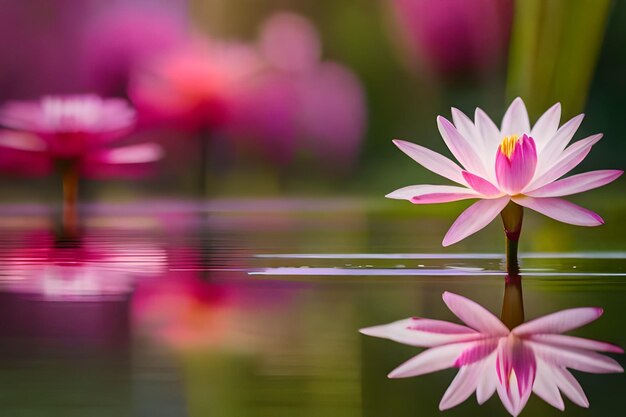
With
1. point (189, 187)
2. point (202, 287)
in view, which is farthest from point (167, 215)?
point (202, 287)

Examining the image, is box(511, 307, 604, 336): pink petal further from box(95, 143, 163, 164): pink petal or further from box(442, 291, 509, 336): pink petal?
box(95, 143, 163, 164): pink petal

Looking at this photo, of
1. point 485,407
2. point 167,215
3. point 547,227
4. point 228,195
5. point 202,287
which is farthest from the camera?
point 228,195

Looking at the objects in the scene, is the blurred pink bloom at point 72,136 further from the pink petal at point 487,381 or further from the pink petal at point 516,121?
the pink petal at point 487,381

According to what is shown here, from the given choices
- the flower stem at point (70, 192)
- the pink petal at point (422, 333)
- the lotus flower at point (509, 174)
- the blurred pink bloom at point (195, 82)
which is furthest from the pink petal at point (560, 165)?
the blurred pink bloom at point (195, 82)

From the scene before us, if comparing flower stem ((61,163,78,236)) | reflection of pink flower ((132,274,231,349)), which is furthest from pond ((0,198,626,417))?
flower stem ((61,163,78,236))

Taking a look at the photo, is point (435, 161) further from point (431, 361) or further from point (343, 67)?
point (343, 67)

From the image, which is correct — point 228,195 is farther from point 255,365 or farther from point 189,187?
point 255,365
